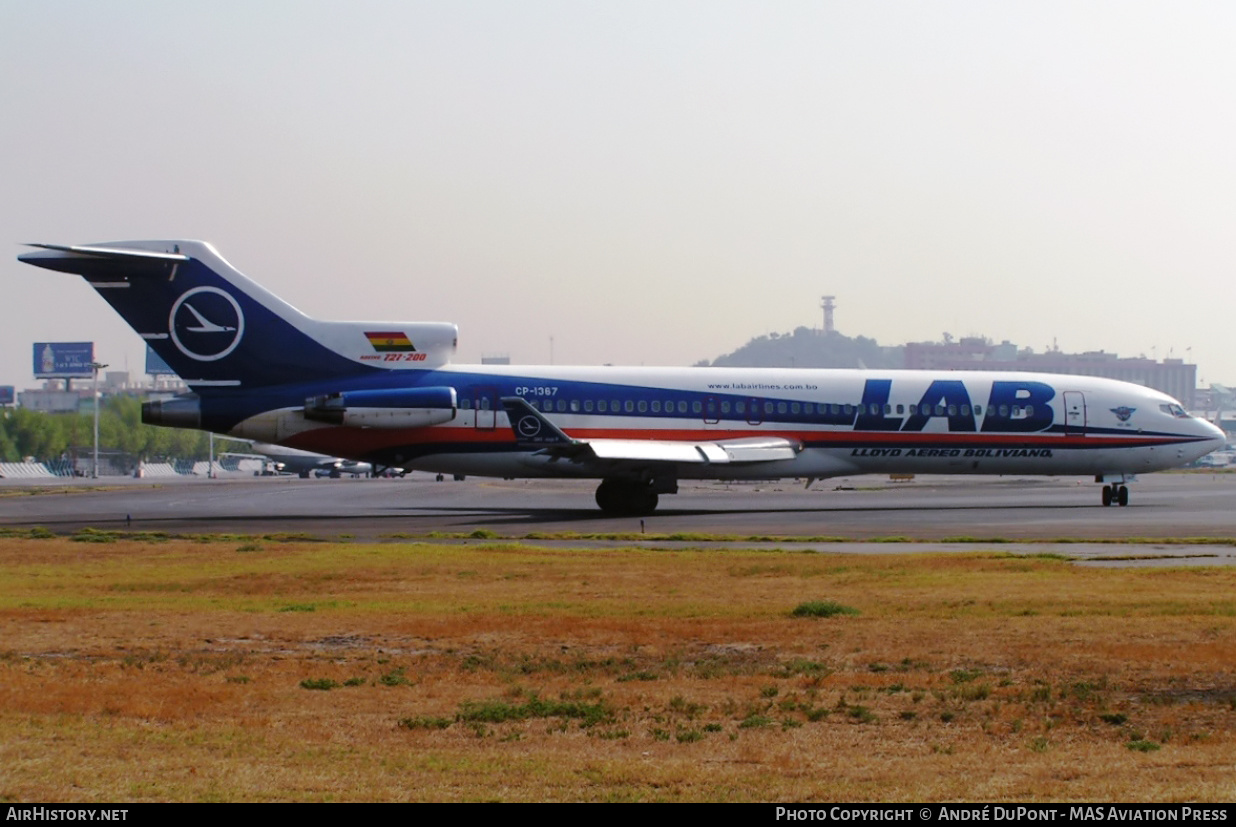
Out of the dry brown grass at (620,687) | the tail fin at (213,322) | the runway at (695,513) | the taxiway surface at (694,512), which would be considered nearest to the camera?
the dry brown grass at (620,687)

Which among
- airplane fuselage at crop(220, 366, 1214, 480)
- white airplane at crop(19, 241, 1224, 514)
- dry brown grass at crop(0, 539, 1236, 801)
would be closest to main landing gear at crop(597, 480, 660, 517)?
white airplane at crop(19, 241, 1224, 514)

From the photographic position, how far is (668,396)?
4153cm

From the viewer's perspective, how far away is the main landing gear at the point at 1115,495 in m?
44.5

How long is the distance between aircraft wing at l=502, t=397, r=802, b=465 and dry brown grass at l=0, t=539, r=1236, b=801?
51.8ft

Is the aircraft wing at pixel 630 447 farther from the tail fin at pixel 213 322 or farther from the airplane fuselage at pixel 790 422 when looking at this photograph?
the tail fin at pixel 213 322

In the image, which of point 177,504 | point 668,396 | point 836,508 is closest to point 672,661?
point 668,396

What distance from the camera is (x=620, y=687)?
13.0 metres

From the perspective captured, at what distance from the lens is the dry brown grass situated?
9344 mm

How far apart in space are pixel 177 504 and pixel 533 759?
44.2 meters

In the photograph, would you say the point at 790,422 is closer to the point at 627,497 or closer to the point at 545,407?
the point at 627,497

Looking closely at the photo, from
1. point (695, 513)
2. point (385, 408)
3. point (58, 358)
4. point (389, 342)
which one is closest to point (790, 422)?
point (695, 513)

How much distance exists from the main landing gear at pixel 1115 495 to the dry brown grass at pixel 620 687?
74.2 feet

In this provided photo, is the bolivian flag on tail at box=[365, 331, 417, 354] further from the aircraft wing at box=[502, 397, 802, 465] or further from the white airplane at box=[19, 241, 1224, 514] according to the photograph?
the aircraft wing at box=[502, 397, 802, 465]

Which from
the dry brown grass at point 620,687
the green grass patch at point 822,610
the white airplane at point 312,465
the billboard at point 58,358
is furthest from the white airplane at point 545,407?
the billboard at point 58,358
